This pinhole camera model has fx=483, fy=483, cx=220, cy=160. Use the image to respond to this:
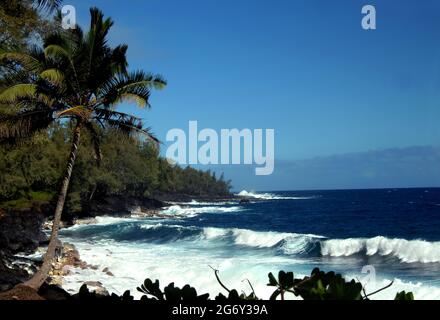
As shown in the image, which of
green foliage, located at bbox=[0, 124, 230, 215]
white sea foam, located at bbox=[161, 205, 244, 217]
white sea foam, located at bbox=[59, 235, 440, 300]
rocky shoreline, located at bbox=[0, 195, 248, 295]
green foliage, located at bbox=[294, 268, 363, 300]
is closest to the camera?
green foliage, located at bbox=[294, 268, 363, 300]

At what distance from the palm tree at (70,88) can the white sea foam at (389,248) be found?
23146 millimetres

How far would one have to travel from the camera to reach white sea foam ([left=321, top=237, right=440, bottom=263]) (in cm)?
3087

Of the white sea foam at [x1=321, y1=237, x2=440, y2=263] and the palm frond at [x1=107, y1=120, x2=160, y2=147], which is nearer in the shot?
the palm frond at [x1=107, y1=120, x2=160, y2=147]

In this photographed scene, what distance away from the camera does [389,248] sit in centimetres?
3422

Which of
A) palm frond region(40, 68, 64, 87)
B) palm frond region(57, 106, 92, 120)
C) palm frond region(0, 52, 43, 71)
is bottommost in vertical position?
palm frond region(57, 106, 92, 120)

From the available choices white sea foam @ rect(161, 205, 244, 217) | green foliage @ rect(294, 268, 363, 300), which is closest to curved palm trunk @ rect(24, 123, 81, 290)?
green foliage @ rect(294, 268, 363, 300)

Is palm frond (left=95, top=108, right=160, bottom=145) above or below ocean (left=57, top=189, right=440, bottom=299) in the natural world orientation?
above

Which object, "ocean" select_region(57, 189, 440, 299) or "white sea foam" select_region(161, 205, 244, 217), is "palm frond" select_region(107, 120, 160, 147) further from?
"white sea foam" select_region(161, 205, 244, 217)

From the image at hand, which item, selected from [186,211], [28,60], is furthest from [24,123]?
[186,211]

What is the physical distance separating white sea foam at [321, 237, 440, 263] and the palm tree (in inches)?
911

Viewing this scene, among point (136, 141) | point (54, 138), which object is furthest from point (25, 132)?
point (54, 138)

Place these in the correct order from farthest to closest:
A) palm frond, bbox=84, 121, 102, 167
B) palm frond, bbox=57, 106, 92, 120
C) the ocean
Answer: the ocean < palm frond, bbox=84, 121, 102, 167 < palm frond, bbox=57, 106, 92, 120

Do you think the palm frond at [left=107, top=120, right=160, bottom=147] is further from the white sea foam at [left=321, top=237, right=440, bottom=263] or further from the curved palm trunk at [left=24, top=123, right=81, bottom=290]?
the white sea foam at [left=321, top=237, right=440, bottom=263]
